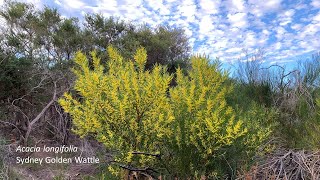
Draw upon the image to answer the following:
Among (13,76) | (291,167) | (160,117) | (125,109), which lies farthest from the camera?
(13,76)

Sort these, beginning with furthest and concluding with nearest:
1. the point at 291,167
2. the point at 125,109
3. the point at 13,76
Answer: the point at 13,76 < the point at 291,167 < the point at 125,109

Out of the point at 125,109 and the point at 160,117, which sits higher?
the point at 125,109

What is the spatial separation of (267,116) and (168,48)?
12.1 metres

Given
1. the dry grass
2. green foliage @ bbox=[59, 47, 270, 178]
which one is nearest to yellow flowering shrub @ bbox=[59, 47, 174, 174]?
green foliage @ bbox=[59, 47, 270, 178]

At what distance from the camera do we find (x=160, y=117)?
3492mm

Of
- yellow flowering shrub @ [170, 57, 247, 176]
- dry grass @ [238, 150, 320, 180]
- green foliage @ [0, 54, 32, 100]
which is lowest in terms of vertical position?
dry grass @ [238, 150, 320, 180]

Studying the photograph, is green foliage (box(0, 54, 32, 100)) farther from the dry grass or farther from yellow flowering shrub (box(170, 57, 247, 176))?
the dry grass

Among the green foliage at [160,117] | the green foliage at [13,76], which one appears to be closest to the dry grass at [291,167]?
the green foliage at [160,117]

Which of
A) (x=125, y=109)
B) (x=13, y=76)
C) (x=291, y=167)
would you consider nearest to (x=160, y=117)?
(x=125, y=109)

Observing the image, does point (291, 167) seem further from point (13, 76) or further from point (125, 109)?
point (13, 76)

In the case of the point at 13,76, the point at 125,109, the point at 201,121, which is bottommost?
the point at 201,121

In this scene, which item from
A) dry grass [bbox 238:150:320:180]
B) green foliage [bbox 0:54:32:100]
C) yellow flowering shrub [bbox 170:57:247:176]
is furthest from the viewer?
green foliage [bbox 0:54:32:100]

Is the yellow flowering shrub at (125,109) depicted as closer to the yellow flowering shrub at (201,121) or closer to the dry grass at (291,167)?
the yellow flowering shrub at (201,121)

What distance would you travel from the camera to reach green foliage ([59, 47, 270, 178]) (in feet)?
11.6
